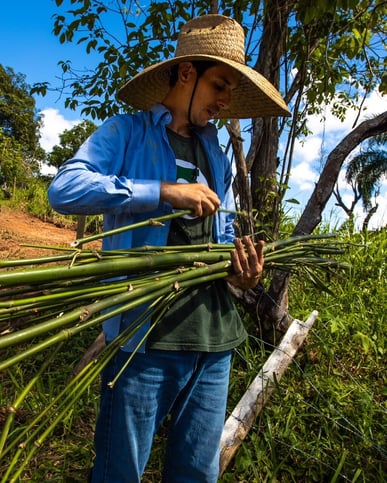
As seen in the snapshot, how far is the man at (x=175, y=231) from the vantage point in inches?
45.0

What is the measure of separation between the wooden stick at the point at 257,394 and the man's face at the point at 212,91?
142 centimetres

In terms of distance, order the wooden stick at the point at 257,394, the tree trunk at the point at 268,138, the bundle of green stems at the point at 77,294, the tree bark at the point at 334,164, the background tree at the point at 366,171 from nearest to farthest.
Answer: the bundle of green stems at the point at 77,294
the wooden stick at the point at 257,394
the tree bark at the point at 334,164
the tree trunk at the point at 268,138
the background tree at the point at 366,171

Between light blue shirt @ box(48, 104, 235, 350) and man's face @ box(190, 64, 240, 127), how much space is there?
89mm

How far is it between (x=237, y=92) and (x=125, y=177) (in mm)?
732

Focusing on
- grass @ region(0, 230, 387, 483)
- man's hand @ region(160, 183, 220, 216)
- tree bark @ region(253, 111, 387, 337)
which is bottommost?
grass @ region(0, 230, 387, 483)

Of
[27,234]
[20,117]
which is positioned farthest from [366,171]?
[20,117]

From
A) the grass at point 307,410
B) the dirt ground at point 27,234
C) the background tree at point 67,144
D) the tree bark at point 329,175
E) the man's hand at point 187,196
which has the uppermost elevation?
the background tree at point 67,144

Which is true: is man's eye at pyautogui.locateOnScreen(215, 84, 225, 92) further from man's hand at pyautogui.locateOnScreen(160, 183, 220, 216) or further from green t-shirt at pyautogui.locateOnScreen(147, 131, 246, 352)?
man's hand at pyautogui.locateOnScreen(160, 183, 220, 216)

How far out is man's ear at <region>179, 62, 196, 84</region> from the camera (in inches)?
52.1

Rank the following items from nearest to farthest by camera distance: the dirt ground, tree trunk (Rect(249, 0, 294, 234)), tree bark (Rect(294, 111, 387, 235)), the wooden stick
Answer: the wooden stick, tree bark (Rect(294, 111, 387, 235)), tree trunk (Rect(249, 0, 294, 234)), the dirt ground

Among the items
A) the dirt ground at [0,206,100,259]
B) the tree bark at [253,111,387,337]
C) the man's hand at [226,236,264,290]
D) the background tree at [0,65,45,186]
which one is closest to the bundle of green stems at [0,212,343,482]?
the man's hand at [226,236,264,290]

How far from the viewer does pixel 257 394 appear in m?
2.09

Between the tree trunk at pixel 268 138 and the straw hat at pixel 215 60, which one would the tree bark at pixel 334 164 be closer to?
the tree trunk at pixel 268 138

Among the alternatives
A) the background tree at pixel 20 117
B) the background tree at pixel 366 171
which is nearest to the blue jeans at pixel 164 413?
the background tree at pixel 366 171
